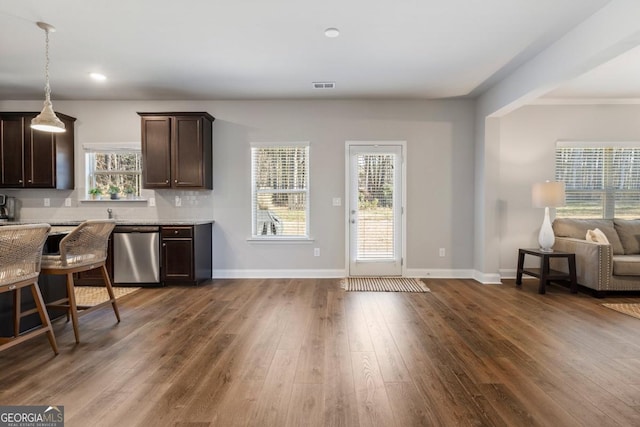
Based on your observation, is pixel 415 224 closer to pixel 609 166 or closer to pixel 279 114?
pixel 279 114

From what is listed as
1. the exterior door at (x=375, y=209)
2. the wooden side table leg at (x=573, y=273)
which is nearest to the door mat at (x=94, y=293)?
the exterior door at (x=375, y=209)

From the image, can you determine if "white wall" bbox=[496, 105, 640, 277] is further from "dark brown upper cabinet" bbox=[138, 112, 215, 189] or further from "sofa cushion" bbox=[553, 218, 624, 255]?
"dark brown upper cabinet" bbox=[138, 112, 215, 189]

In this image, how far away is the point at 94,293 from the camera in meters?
4.08

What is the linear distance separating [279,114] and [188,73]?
1426mm

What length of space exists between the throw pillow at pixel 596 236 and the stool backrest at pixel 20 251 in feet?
18.8

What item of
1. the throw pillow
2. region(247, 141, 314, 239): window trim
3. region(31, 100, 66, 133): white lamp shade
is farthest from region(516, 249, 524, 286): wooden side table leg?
region(31, 100, 66, 133): white lamp shade

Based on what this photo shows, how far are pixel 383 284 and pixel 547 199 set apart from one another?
7.92ft

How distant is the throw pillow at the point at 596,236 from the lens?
4082 mm

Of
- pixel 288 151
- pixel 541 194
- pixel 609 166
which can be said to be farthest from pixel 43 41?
pixel 609 166

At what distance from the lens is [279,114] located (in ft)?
16.3

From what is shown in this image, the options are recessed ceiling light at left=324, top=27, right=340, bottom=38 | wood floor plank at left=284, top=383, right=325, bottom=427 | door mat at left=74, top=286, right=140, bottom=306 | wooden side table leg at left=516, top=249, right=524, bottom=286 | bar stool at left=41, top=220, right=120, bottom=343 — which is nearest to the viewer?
wood floor plank at left=284, top=383, right=325, bottom=427

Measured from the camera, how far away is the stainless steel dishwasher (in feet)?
14.4

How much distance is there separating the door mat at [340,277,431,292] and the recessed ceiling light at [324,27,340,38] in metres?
2.95

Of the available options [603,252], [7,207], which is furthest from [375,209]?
[7,207]
